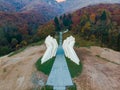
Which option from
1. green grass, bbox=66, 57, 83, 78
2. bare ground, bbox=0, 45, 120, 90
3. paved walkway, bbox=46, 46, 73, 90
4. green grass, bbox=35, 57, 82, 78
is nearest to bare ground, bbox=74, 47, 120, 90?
bare ground, bbox=0, 45, 120, 90

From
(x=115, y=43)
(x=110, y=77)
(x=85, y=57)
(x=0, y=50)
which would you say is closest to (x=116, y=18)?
(x=115, y=43)

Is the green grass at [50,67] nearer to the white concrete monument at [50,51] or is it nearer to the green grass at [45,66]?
the green grass at [45,66]

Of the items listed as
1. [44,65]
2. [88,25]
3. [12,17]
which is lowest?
[12,17]

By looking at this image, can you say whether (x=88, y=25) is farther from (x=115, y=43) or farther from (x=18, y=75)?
(x=18, y=75)

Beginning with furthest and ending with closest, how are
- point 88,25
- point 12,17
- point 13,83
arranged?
point 12,17 < point 88,25 < point 13,83

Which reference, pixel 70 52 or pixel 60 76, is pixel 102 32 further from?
pixel 60 76

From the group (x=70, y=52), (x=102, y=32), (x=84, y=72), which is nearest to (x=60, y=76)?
(x=84, y=72)
